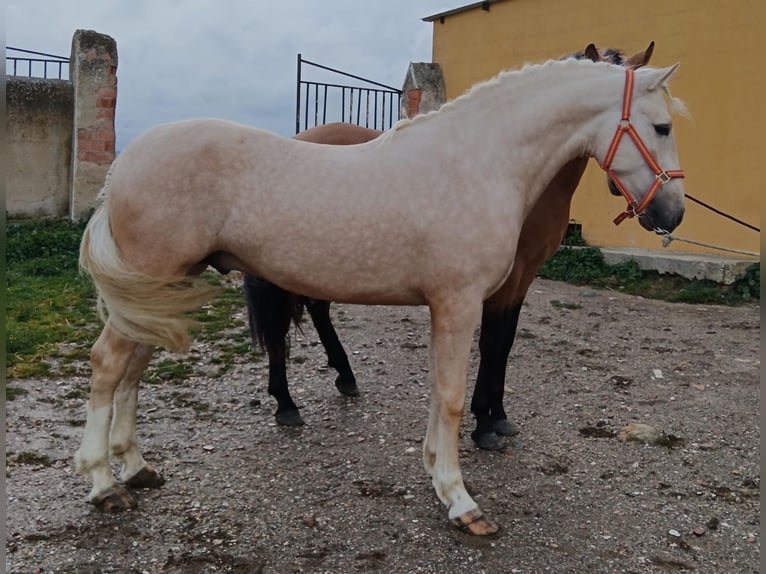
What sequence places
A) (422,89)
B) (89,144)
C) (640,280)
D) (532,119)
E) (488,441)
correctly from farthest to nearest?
1. (422,89)
2. (89,144)
3. (640,280)
4. (488,441)
5. (532,119)

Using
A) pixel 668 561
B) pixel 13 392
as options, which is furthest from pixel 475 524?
pixel 13 392

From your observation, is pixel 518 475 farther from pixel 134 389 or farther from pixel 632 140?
pixel 134 389

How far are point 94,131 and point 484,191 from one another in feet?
21.2

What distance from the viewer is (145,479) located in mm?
2660

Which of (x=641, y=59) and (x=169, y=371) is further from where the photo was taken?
(x=169, y=371)

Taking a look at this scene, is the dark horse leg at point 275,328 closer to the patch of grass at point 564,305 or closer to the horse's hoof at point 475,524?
the horse's hoof at point 475,524

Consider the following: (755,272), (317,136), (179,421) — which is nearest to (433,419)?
(179,421)

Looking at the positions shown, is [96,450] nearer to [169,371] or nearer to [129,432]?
[129,432]

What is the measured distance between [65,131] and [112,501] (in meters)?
6.41

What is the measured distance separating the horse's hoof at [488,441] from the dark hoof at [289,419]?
95 cm

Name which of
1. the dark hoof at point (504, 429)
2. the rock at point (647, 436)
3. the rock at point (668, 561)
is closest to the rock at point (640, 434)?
the rock at point (647, 436)

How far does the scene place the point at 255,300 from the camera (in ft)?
11.2

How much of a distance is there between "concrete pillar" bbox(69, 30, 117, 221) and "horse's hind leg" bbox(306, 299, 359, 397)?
462 centimetres

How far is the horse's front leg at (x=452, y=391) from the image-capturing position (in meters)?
2.36
